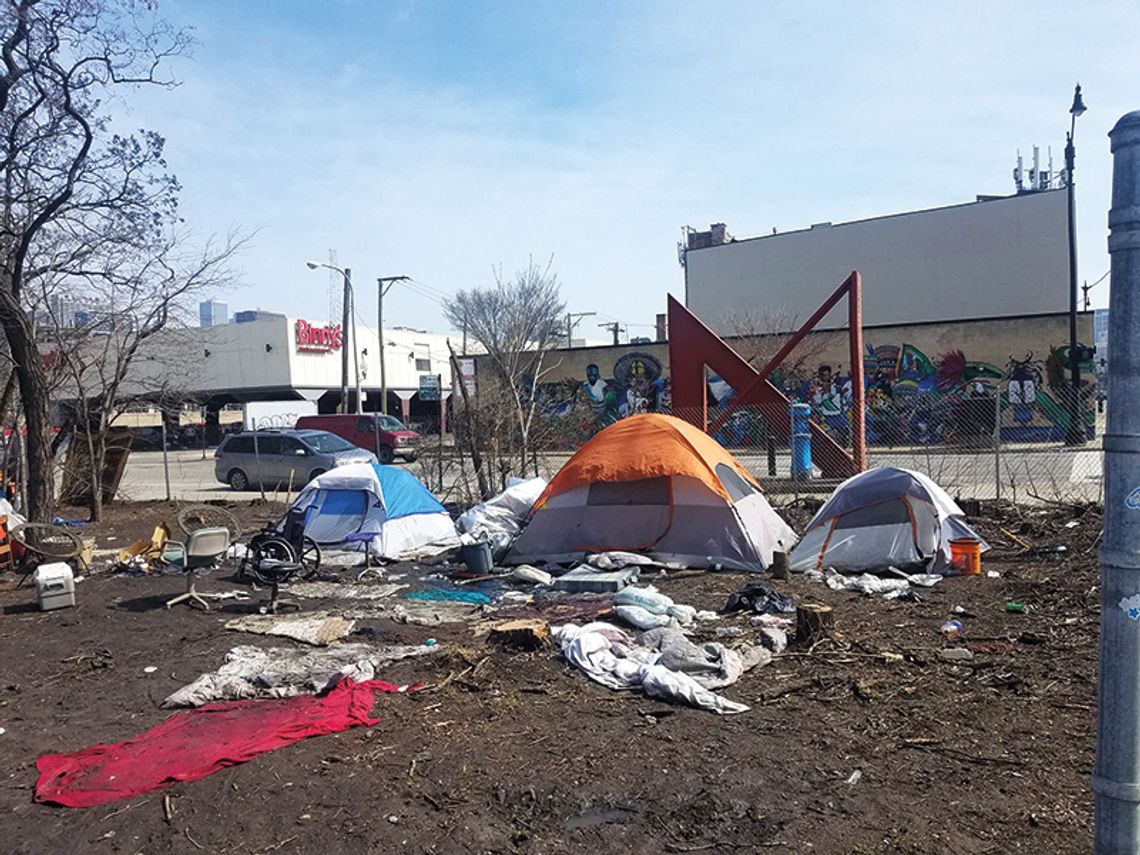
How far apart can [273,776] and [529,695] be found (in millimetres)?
1809

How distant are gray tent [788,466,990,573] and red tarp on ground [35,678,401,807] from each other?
216 inches

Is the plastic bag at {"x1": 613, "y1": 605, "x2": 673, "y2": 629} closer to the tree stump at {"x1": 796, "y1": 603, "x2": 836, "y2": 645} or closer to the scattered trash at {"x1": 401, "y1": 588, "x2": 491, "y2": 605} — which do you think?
the tree stump at {"x1": 796, "y1": 603, "x2": 836, "y2": 645}

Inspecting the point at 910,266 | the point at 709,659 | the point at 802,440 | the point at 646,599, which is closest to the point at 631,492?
the point at 646,599

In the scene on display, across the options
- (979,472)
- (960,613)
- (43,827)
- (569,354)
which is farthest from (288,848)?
(569,354)

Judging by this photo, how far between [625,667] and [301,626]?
3.22 meters

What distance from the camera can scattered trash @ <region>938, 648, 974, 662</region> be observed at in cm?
620

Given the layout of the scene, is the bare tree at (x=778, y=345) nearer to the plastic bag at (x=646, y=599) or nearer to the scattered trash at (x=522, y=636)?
the plastic bag at (x=646, y=599)

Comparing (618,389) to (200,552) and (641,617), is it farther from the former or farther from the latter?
(641,617)

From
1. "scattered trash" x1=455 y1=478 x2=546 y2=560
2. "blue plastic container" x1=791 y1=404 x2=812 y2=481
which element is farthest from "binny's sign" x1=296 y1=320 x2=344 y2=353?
"blue plastic container" x1=791 y1=404 x2=812 y2=481

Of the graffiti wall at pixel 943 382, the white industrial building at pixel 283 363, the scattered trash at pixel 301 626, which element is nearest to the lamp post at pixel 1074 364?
the graffiti wall at pixel 943 382

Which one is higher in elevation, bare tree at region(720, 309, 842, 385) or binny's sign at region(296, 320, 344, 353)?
binny's sign at region(296, 320, 344, 353)

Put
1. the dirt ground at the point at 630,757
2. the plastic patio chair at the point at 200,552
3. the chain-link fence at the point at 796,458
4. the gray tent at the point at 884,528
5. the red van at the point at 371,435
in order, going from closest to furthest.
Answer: the dirt ground at the point at 630,757 → the plastic patio chair at the point at 200,552 → the gray tent at the point at 884,528 → the chain-link fence at the point at 796,458 → the red van at the point at 371,435

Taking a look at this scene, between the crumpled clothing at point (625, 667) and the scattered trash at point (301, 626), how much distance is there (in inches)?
77.0

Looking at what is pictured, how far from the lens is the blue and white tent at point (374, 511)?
11680 millimetres
